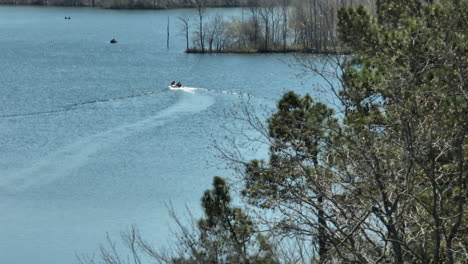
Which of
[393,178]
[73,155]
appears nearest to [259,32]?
[73,155]

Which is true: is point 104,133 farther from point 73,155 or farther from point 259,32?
point 259,32

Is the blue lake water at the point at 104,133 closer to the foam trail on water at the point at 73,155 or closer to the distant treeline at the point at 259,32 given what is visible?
the foam trail on water at the point at 73,155

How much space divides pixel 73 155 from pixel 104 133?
9.51ft

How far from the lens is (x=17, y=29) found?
196 ft

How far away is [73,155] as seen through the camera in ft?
82.6

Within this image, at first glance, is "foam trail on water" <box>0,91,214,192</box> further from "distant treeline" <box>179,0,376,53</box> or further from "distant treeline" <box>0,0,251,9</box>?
"distant treeline" <box>0,0,251,9</box>

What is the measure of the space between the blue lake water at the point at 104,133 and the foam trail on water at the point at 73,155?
1.5 inches

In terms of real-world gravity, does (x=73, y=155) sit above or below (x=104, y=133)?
below

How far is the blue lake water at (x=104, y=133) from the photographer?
19.7 m

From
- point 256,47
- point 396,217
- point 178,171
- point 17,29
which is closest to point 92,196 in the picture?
point 178,171

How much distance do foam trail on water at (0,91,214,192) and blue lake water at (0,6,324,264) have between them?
39 mm

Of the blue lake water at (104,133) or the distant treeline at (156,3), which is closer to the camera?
the blue lake water at (104,133)

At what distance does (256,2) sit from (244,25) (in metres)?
5.31

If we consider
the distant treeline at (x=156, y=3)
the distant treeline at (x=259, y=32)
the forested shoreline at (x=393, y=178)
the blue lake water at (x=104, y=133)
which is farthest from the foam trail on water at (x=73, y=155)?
the distant treeline at (x=156, y=3)
